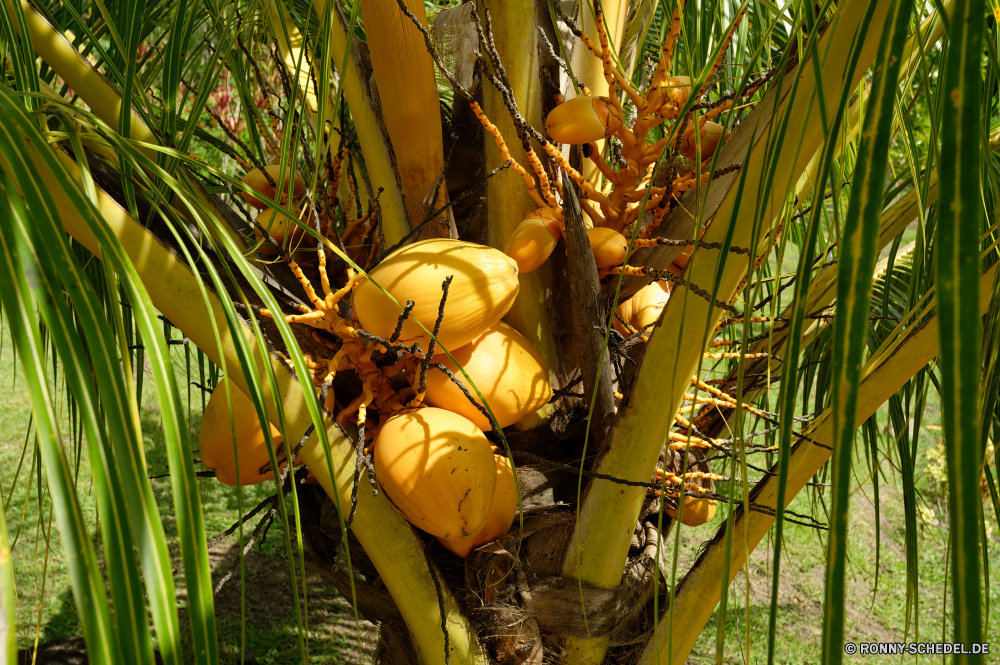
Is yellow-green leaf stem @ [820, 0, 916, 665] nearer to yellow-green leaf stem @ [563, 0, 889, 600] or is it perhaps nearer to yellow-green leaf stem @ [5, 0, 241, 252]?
yellow-green leaf stem @ [563, 0, 889, 600]

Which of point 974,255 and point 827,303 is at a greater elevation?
point 827,303

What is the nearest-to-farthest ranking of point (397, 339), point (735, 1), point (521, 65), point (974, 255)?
1. point (974, 255)
2. point (397, 339)
3. point (521, 65)
4. point (735, 1)

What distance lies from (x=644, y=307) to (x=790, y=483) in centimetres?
32

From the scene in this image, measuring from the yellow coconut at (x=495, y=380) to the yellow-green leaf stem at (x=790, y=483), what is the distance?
9.9 inches

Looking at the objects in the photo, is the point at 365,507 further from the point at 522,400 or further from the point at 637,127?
the point at 637,127

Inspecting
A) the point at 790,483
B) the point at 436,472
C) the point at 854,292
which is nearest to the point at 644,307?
the point at 790,483

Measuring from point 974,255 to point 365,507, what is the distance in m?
0.59

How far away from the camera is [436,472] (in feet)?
2.27

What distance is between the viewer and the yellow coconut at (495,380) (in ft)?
2.50

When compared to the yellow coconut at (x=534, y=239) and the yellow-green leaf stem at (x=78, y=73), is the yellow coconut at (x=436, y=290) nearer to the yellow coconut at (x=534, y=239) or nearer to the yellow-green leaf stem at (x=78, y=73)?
the yellow coconut at (x=534, y=239)

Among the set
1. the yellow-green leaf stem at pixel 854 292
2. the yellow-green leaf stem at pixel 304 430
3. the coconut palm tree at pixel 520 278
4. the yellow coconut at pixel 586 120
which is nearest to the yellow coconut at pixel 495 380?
the coconut palm tree at pixel 520 278

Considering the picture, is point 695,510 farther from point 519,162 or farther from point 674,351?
point 519,162

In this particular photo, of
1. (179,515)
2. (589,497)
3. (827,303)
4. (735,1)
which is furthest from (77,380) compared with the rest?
(735,1)

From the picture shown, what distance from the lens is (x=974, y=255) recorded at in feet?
0.75
